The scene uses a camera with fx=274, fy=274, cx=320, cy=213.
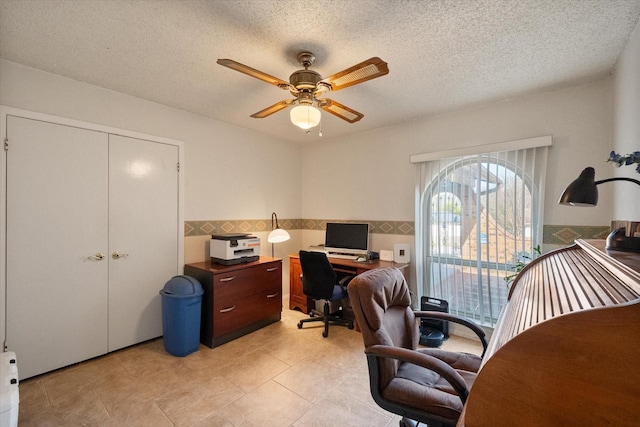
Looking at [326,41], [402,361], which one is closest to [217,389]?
[402,361]

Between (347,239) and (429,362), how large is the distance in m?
2.51

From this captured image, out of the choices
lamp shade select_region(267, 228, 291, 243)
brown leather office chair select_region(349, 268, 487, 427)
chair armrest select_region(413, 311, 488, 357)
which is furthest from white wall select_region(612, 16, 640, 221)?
lamp shade select_region(267, 228, 291, 243)

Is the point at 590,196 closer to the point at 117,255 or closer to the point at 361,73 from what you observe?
the point at 361,73

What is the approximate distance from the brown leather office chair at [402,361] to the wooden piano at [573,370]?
0.61 meters

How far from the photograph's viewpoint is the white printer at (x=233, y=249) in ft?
9.93

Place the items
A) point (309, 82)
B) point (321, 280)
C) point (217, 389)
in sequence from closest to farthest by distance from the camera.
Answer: point (309, 82) → point (217, 389) → point (321, 280)

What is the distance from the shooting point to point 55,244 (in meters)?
2.35

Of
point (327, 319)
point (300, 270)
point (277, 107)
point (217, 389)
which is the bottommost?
point (217, 389)

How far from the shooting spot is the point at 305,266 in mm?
3168

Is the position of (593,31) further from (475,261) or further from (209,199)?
(209,199)

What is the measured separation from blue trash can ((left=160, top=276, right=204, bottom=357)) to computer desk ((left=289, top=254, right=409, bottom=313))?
1.36 m

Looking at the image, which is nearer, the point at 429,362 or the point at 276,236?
the point at 429,362

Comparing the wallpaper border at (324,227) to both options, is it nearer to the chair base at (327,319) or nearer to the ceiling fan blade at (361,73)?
the chair base at (327,319)

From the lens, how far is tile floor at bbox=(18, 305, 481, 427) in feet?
6.02
